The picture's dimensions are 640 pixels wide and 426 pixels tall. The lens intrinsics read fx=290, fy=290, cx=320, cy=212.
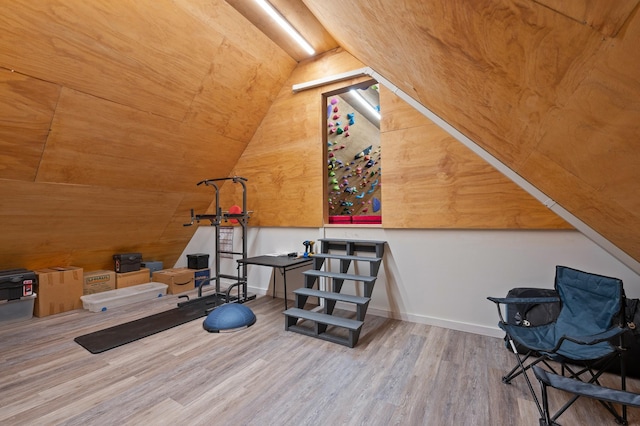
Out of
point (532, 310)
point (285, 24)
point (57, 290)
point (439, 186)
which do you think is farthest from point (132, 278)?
point (532, 310)

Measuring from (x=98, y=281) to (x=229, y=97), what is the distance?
3.19 meters

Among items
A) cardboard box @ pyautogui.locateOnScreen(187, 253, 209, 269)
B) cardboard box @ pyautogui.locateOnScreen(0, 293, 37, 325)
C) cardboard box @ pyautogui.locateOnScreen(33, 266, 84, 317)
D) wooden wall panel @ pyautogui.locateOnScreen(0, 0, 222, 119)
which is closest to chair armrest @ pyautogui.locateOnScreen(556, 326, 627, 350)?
wooden wall panel @ pyautogui.locateOnScreen(0, 0, 222, 119)

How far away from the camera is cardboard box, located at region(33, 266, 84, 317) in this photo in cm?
352

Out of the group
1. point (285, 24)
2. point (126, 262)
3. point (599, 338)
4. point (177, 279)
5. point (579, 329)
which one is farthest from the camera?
point (177, 279)

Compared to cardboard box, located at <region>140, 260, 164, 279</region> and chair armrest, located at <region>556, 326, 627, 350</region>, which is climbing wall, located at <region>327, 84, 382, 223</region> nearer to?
cardboard box, located at <region>140, 260, 164, 279</region>

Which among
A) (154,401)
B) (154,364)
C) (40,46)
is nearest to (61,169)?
(40,46)

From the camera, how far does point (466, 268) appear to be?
3031mm

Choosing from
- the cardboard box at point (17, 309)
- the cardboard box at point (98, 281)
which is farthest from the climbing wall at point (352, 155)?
the cardboard box at point (17, 309)

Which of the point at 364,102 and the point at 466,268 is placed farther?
the point at 364,102

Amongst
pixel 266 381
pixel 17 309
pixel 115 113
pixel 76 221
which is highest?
pixel 115 113

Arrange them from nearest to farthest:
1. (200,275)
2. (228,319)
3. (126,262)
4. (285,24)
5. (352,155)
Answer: (228,319) < (285,24) < (126,262) < (200,275) < (352,155)

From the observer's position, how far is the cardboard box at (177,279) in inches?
178

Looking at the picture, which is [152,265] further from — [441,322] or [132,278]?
[441,322]

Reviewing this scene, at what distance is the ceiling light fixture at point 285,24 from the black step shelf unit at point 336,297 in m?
2.53
